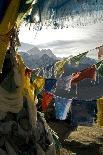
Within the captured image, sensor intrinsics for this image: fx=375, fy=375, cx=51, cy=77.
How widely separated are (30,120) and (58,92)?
132 feet

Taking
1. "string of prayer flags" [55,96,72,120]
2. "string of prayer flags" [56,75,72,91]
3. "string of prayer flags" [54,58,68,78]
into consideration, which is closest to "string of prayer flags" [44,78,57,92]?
"string of prayer flags" [56,75,72,91]

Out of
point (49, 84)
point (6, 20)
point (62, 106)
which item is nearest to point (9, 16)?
point (6, 20)

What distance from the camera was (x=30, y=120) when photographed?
6754 mm

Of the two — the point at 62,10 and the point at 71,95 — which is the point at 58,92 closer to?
the point at 71,95

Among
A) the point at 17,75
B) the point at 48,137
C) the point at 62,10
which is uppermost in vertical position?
the point at 62,10

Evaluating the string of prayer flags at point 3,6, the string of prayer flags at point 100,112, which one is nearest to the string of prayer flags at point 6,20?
the string of prayer flags at point 3,6

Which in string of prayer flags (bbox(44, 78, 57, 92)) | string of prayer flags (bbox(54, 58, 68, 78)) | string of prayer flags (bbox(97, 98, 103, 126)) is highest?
string of prayer flags (bbox(54, 58, 68, 78))

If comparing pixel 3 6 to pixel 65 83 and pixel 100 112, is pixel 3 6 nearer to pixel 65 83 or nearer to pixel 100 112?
pixel 100 112

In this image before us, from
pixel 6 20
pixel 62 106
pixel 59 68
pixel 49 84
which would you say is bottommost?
pixel 62 106

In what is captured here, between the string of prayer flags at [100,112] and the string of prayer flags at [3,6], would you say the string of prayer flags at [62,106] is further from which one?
the string of prayer flags at [3,6]

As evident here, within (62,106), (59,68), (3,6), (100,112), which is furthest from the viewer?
(59,68)

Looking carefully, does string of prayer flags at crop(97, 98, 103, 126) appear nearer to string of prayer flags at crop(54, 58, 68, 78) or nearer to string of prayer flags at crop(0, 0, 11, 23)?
string of prayer flags at crop(54, 58, 68, 78)

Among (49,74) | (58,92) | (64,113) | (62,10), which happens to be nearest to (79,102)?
(64,113)

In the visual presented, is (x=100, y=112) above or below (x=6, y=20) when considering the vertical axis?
below
